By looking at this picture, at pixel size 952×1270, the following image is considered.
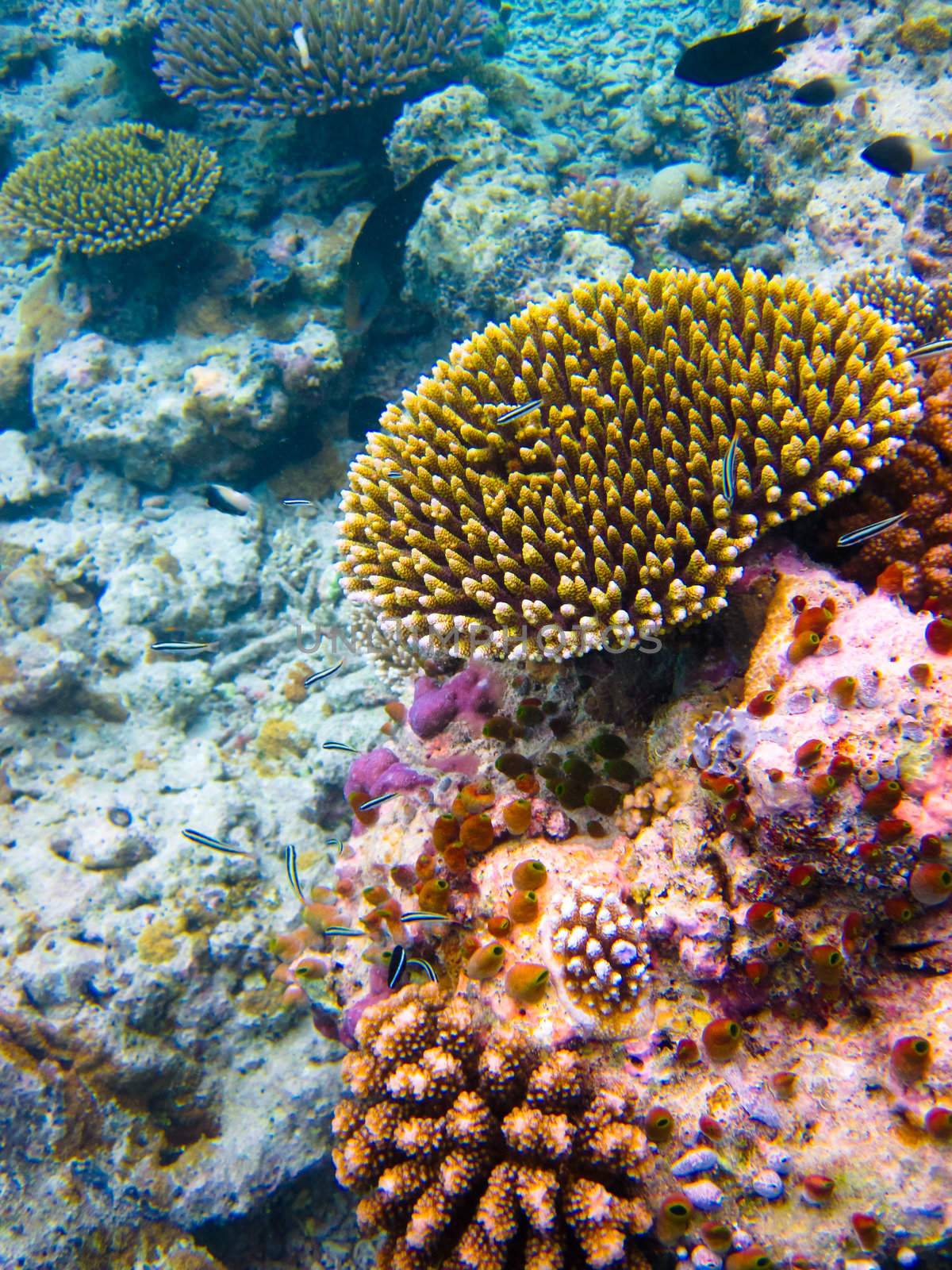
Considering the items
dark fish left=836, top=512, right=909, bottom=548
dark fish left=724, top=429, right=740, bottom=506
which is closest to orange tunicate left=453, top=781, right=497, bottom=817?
dark fish left=724, top=429, right=740, bottom=506

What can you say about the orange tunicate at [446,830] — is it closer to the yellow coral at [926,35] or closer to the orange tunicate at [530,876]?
the orange tunicate at [530,876]

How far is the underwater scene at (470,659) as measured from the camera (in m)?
2.32

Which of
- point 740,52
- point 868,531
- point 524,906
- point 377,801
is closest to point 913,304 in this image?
point 868,531

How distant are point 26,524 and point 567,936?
8.09 meters

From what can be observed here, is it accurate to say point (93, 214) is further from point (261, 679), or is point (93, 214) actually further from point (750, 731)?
point (750, 731)

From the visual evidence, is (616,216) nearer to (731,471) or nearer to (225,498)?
(225,498)

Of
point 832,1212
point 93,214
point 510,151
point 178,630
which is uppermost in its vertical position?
point 510,151

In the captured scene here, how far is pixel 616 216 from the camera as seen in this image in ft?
23.6

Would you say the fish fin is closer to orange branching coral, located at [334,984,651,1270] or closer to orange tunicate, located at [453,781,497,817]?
orange tunicate, located at [453,781,497,817]

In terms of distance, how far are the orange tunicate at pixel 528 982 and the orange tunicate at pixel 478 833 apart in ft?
1.95

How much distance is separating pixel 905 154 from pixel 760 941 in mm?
5702

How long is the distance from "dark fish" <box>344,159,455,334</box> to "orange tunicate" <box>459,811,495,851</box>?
19.8ft

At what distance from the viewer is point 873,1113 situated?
2.08m

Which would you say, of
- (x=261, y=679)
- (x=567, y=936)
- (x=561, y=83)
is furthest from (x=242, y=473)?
(x=561, y=83)
